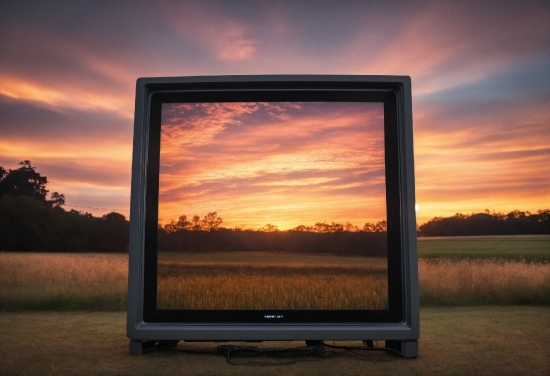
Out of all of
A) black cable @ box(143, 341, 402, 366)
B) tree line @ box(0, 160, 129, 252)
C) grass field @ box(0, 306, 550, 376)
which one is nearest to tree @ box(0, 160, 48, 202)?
tree line @ box(0, 160, 129, 252)

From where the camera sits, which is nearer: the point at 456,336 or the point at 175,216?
the point at 175,216

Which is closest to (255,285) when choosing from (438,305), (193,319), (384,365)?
(193,319)

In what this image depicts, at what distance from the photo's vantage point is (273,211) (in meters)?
3.75

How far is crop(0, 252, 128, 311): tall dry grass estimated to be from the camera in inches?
281

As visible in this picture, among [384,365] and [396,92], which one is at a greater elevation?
[396,92]

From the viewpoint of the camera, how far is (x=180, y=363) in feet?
11.6

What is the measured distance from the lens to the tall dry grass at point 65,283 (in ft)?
23.4

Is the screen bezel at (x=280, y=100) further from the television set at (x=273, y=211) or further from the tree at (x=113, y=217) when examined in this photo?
the tree at (x=113, y=217)

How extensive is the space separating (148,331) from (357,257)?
156 cm

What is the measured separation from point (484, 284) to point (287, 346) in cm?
443

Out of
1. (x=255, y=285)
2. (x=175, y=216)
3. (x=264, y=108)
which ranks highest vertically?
(x=264, y=108)

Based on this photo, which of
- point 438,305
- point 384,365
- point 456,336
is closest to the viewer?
point 384,365

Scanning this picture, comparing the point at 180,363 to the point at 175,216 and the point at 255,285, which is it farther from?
the point at 175,216

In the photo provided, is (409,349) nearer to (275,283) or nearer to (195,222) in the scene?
(275,283)
